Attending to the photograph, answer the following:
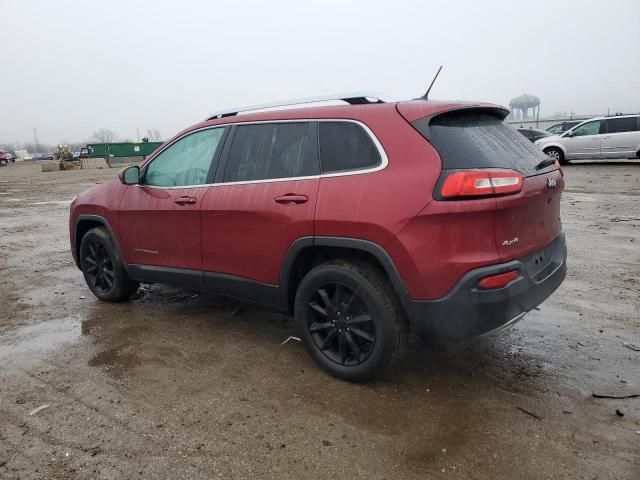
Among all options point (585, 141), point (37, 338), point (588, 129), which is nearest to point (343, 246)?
point (37, 338)

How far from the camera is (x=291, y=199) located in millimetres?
3326

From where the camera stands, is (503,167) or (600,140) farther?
(600,140)

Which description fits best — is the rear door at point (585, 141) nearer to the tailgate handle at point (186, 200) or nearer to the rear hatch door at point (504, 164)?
the rear hatch door at point (504, 164)

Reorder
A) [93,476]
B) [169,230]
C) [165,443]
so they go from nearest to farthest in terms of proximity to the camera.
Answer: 1. [93,476]
2. [165,443]
3. [169,230]

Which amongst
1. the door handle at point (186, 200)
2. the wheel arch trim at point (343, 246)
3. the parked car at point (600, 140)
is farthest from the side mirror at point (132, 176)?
the parked car at point (600, 140)

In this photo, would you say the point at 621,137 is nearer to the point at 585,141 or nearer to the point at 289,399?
the point at 585,141

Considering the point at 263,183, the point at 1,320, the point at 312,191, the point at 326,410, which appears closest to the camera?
the point at 326,410

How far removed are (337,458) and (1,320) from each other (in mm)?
3730

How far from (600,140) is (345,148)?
1796cm

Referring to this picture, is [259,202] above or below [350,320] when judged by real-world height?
above

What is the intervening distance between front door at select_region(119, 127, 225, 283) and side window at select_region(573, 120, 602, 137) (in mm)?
17929

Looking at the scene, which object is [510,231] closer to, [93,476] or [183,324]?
[93,476]

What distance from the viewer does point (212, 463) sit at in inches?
98.0

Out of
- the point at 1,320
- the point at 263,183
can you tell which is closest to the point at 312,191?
the point at 263,183
